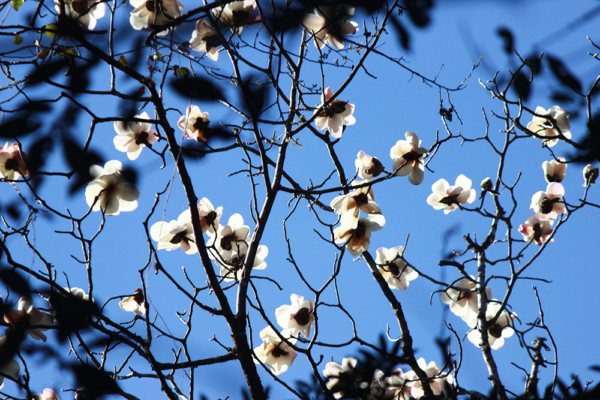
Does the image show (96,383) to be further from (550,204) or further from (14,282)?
(550,204)

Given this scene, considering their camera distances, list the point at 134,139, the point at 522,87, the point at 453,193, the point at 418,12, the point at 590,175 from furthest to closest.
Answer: the point at 453,193 → the point at 590,175 → the point at 134,139 → the point at 522,87 → the point at 418,12

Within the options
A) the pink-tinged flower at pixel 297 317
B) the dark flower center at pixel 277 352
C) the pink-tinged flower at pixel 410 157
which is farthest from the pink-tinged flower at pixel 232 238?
the pink-tinged flower at pixel 410 157

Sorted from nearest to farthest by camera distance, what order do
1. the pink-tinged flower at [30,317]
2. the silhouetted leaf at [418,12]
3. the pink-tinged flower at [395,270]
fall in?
the silhouetted leaf at [418,12] → the pink-tinged flower at [30,317] → the pink-tinged flower at [395,270]

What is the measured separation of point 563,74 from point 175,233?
1.27 meters

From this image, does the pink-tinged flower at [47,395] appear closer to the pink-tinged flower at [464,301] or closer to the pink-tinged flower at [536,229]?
the pink-tinged flower at [464,301]

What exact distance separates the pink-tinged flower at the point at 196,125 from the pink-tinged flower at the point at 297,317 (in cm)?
68

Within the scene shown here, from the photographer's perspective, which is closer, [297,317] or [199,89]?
[199,89]

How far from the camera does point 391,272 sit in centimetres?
198

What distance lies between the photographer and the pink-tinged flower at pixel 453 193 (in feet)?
6.91

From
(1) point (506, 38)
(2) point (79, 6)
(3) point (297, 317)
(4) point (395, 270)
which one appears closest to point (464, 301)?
(4) point (395, 270)

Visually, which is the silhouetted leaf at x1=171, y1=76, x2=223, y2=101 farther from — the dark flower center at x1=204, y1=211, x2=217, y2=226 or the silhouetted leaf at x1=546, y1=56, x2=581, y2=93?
the dark flower center at x1=204, y1=211, x2=217, y2=226

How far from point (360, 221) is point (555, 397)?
2.46 ft

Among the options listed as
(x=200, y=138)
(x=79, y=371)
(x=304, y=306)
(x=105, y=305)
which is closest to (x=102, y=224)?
(x=105, y=305)

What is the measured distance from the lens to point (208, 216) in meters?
1.77
